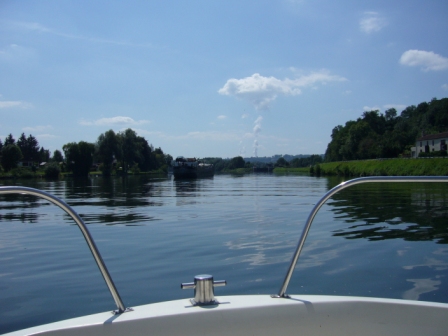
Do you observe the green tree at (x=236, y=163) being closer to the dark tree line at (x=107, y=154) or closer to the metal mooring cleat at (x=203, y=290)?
the dark tree line at (x=107, y=154)

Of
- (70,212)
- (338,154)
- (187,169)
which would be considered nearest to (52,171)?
(187,169)

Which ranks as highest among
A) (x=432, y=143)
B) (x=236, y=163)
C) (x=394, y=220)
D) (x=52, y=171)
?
(x=432, y=143)

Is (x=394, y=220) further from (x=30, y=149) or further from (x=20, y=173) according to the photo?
(x=30, y=149)

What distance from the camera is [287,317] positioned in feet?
9.23

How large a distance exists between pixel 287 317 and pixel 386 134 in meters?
107

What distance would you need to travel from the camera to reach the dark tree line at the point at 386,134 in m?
93.3

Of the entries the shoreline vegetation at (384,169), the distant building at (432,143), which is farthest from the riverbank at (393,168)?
the distant building at (432,143)

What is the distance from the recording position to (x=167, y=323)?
2621 millimetres

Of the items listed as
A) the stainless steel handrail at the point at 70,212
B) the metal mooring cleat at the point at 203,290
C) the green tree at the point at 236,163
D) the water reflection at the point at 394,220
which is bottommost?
the water reflection at the point at 394,220

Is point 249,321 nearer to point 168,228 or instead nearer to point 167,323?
point 167,323

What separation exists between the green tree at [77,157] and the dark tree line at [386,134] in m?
59.7

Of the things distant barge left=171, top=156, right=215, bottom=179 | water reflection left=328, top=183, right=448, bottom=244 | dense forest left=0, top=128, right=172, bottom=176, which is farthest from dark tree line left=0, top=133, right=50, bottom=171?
water reflection left=328, top=183, right=448, bottom=244

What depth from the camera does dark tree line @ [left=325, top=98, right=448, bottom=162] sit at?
93.3 metres

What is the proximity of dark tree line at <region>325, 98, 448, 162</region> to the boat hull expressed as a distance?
93610 mm
